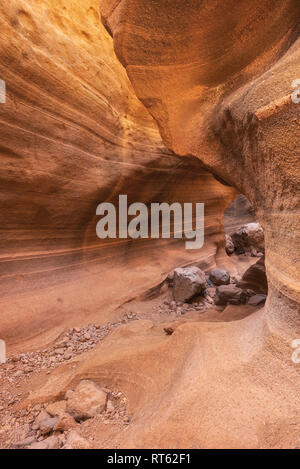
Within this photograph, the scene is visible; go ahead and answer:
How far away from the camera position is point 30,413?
1498 mm

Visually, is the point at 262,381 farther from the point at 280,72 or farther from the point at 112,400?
the point at 280,72

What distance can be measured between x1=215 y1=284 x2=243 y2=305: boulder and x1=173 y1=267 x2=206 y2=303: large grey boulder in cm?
48

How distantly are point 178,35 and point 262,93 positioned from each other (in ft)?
3.40

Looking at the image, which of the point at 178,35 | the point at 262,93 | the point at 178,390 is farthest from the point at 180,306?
the point at 178,35

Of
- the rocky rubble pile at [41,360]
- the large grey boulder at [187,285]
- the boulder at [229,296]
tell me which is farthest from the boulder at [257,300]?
the rocky rubble pile at [41,360]

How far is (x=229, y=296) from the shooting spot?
3.02 meters

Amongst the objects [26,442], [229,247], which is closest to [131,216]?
[26,442]

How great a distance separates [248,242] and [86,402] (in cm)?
713

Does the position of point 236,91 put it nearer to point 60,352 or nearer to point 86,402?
point 86,402

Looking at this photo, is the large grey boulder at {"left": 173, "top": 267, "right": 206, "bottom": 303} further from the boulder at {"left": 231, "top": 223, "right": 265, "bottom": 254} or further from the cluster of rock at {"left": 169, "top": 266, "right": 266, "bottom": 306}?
the boulder at {"left": 231, "top": 223, "right": 265, "bottom": 254}

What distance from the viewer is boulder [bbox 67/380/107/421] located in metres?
1.36

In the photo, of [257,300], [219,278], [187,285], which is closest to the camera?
[257,300]

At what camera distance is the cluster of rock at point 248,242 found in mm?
7273
